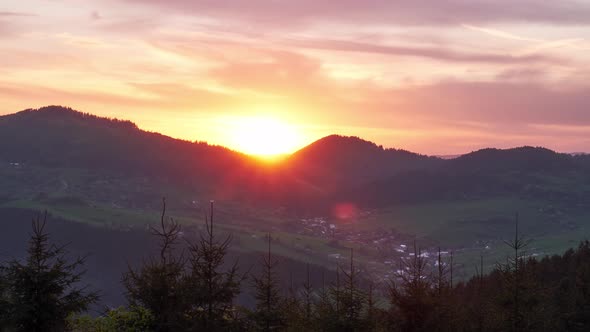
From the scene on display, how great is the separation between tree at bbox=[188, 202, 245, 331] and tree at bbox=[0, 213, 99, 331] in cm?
607

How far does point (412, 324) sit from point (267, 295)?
1093 centimetres

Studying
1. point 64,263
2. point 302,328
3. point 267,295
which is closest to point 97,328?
point 64,263

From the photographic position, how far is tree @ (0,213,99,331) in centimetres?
3962

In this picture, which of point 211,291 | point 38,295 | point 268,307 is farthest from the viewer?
point 268,307

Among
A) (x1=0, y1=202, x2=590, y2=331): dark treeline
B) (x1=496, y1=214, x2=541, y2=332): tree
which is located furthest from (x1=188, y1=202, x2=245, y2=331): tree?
(x1=496, y1=214, x2=541, y2=332): tree

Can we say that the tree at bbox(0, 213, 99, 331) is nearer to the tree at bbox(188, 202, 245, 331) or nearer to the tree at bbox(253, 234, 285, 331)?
the tree at bbox(188, 202, 245, 331)

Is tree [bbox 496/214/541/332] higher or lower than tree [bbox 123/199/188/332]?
lower

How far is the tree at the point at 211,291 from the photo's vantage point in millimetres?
42000

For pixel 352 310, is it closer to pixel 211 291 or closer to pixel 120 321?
pixel 211 291

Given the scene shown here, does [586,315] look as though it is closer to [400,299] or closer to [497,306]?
[497,306]

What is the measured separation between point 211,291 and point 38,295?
9345 mm

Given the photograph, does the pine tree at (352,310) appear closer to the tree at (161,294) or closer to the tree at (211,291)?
the tree at (211,291)

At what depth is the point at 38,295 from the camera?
4022 centimetres

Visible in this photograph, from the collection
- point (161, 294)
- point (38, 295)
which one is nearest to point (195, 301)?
point (161, 294)
